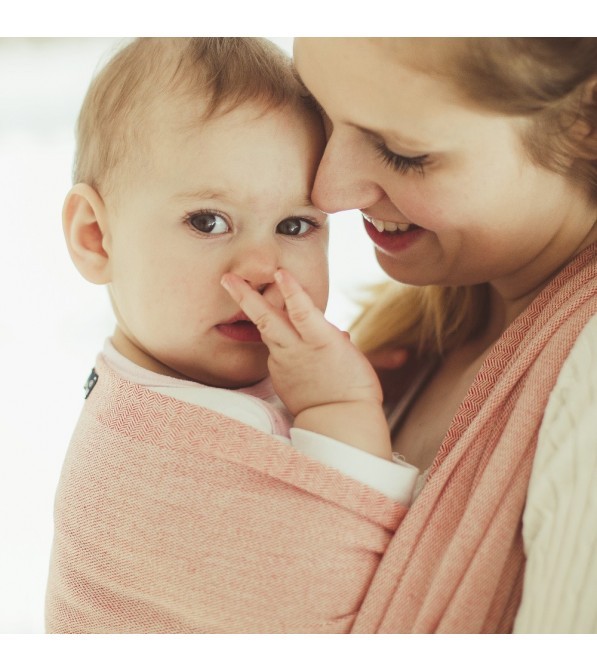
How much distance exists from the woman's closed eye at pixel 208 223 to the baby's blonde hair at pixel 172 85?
9 centimetres

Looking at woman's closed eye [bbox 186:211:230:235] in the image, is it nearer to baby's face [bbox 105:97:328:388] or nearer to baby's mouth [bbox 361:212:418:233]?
baby's face [bbox 105:97:328:388]

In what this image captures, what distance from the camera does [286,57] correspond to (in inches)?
35.7

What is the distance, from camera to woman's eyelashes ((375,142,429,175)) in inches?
31.7

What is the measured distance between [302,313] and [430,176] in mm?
201

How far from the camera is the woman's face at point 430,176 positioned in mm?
754

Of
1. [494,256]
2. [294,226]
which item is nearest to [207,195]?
[294,226]

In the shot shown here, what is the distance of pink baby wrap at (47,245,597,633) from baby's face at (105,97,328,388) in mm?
129

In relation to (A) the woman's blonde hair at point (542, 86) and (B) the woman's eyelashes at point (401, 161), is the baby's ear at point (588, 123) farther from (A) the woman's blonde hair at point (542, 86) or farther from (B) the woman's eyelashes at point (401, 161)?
(B) the woman's eyelashes at point (401, 161)

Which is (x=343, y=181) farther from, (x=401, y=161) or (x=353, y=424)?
(x=353, y=424)

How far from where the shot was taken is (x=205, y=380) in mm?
943

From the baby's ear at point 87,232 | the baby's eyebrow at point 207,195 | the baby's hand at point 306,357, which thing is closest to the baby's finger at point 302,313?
the baby's hand at point 306,357
